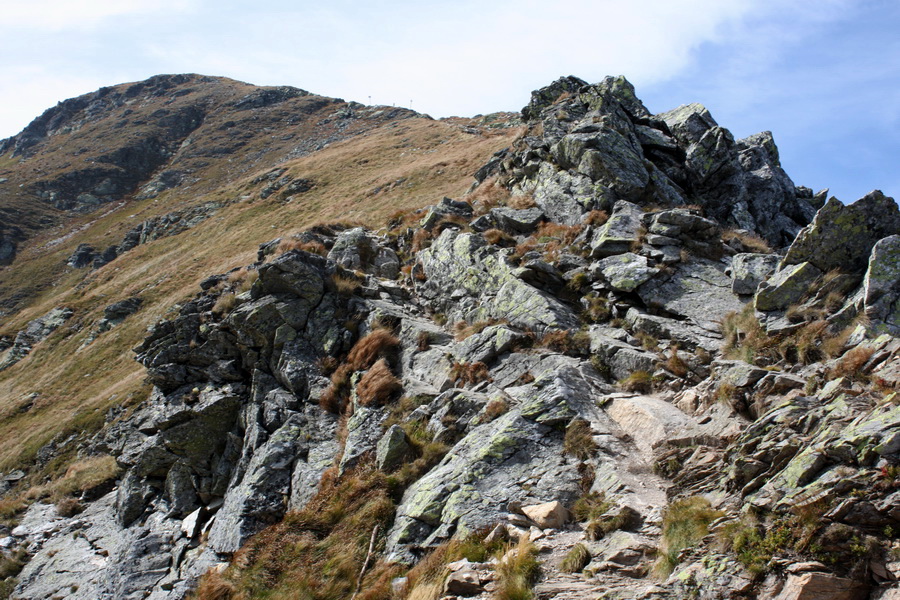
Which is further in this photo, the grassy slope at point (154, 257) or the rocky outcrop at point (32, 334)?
the rocky outcrop at point (32, 334)

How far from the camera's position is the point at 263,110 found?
133 metres

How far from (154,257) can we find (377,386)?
2201 inches

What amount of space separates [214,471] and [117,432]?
11.0 m

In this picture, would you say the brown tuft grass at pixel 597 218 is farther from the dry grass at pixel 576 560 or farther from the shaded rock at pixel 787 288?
the dry grass at pixel 576 560

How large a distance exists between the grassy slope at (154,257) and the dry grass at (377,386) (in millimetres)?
17540

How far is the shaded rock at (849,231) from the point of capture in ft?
39.2

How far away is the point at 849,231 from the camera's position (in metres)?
12.1

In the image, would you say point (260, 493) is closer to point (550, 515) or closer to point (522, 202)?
point (550, 515)

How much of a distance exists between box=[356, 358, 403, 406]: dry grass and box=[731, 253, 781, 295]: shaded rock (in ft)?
34.8

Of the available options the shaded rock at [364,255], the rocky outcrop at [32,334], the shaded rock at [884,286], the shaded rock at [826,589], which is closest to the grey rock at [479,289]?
the shaded rock at [364,255]

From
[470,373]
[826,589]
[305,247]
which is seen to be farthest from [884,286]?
[305,247]

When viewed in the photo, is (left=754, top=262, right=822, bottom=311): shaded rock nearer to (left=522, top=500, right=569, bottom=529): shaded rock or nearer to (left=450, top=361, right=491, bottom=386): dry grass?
(left=450, top=361, right=491, bottom=386): dry grass

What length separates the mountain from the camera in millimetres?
7293

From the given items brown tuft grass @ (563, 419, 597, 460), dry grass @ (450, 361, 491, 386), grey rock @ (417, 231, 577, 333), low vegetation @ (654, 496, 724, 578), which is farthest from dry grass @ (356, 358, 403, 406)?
low vegetation @ (654, 496, 724, 578)
